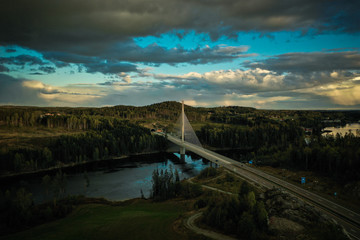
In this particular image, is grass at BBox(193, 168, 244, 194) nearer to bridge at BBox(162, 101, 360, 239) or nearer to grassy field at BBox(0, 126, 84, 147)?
bridge at BBox(162, 101, 360, 239)

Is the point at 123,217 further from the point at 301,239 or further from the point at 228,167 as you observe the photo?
the point at 228,167

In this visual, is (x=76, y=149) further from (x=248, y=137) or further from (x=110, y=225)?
(x=248, y=137)

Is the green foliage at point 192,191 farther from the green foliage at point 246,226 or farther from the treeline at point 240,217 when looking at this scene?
the green foliage at point 246,226

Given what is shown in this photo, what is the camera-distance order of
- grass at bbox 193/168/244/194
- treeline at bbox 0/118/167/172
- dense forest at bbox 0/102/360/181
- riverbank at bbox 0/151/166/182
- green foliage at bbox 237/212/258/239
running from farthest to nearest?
treeline at bbox 0/118/167/172, riverbank at bbox 0/151/166/182, dense forest at bbox 0/102/360/181, grass at bbox 193/168/244/194, green foliage at bbox 237/212/258/239

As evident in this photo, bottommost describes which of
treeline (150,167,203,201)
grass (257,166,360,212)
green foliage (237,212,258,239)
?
treeline (150,167,203,201)

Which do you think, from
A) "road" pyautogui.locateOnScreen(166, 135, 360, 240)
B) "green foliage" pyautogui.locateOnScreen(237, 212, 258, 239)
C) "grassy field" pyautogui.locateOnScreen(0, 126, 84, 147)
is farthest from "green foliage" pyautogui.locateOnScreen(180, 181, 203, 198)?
"grassy field" pyautogui.locateOnScreen(0, 126, 84, 147)

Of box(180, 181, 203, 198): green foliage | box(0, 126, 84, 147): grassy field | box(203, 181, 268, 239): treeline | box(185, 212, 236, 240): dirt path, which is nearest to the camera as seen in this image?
box(203, 181, 268, 239): treeline
